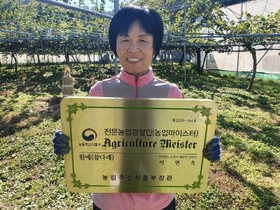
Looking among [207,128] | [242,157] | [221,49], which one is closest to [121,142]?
[207,128]

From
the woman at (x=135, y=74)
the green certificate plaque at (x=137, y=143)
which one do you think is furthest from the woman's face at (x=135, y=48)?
the green certificate plaque at (x=137, y=143)

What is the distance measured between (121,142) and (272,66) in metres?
14.4

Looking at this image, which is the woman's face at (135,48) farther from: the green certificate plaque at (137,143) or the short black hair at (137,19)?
the green certificate plaque at (137,143)

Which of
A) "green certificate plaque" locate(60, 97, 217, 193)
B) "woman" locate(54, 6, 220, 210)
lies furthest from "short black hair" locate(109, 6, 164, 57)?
"green certificate plaque" locate(60, 97, 217, 193)

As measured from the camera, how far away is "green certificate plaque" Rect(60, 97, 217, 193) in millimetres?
1043

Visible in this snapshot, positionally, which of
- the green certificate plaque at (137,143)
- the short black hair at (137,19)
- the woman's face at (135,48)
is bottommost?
the green certificate plaque at (137,143)

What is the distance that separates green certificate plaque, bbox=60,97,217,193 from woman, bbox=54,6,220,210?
62 mm

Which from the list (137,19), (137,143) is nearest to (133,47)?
(137,19)

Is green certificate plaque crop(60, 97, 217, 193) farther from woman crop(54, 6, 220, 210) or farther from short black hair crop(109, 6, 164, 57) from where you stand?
short black hair crop(109, 6, 164, 57)

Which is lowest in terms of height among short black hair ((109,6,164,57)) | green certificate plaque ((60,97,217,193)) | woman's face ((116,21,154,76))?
green certificate plaque ((60,97,217,193))

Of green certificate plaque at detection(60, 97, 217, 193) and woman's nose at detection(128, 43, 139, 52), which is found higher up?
woman's nose at detection(128, 43, 139, 52)

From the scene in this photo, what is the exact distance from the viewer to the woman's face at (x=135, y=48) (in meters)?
1.08

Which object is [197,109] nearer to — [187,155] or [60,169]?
[187,155]

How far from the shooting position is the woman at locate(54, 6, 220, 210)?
108 cm
